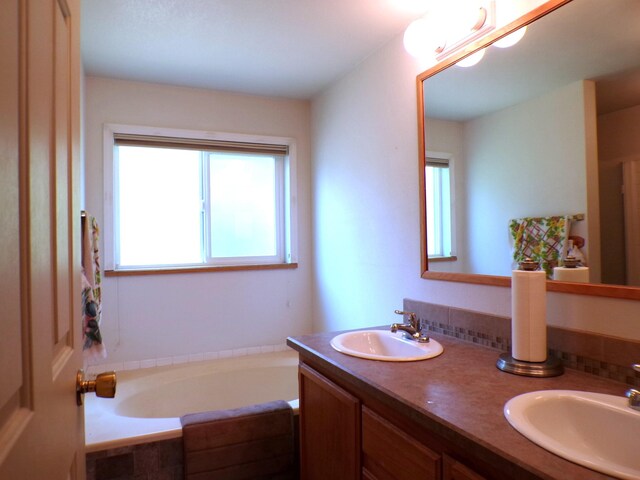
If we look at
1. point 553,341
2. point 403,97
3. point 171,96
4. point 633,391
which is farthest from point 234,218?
point 633,391

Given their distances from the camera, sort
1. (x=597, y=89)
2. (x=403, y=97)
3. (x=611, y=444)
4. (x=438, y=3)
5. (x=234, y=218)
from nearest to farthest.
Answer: (x=611, y=444) < (x=597, y=89) < (x=438, y=3) < (x=403, y=97) < (x=234, y=218)

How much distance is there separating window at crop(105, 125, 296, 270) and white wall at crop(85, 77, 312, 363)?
0.09 meters

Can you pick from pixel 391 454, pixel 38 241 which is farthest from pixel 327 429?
pixel 38 241

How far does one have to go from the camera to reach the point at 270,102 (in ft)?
10.1

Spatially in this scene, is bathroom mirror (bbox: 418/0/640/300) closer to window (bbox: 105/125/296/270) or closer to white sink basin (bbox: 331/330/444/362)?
white sink basin (bbox: 331/330/444/362)

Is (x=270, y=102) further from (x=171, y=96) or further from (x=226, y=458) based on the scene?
(x=226, y=458)

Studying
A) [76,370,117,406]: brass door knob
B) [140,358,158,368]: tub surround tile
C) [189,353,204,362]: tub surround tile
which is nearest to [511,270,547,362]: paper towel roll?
[76,370,117,406]: brass door knob

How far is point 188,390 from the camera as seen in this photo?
8.55 feet

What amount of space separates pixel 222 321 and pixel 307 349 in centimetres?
154

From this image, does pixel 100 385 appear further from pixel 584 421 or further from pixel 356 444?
pixel 584 421

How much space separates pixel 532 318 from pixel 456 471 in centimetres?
53

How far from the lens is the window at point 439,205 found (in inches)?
72.5

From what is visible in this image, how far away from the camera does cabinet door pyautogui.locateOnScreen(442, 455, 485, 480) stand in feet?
2.95

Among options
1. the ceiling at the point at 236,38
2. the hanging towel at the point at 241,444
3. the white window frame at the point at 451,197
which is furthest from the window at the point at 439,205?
the hanging towel at the point at 241,444
